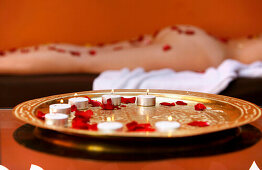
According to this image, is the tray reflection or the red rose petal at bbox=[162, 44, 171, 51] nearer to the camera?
the tray reflection

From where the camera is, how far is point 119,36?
2895 mm

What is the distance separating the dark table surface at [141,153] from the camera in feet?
1.45

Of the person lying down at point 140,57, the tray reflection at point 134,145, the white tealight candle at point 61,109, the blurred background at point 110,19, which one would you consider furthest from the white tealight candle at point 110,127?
the blurred background at point 110,19

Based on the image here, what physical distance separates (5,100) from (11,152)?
3.20ft

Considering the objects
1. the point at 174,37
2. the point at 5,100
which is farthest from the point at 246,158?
the point at 174,37

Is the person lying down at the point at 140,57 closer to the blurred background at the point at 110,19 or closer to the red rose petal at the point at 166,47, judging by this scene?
the red rose petal at the point at 166,47

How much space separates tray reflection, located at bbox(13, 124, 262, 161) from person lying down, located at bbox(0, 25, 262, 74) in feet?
4.25

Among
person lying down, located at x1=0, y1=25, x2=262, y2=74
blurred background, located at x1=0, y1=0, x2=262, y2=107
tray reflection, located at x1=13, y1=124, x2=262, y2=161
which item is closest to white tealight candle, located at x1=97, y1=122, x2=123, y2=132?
tray reflection, located at x1=13, y1=124, x2=262, y2=161

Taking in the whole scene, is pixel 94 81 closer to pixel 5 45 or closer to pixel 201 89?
pixel 201 89

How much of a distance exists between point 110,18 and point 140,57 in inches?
44.3

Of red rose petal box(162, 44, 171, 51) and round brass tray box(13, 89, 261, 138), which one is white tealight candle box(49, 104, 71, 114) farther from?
red rose petal box(162, 44, 171, 51)

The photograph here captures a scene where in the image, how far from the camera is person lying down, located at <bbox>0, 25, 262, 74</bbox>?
1.76 metres

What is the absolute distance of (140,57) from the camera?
6.20 ft

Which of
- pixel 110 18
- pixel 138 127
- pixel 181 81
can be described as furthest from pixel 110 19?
pixel 138 127
